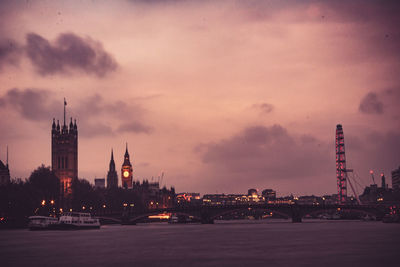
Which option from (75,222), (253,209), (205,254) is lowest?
(205,254)

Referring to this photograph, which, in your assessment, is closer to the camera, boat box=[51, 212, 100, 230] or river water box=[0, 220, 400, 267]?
river water box=[0, 220, 400, 267]

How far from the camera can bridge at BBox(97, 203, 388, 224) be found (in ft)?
548

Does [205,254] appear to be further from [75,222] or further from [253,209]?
[253,209]

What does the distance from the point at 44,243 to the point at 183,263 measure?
33548 millimetres

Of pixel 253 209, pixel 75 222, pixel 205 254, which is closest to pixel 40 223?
pixel 75 222

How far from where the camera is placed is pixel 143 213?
18125 cm

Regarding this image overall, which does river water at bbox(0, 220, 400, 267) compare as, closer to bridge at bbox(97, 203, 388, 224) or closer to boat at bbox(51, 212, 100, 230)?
boat at bbox(51, 212, 100, 230)

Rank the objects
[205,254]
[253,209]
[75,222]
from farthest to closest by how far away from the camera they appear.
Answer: [253,209], [75,222], [205,254]

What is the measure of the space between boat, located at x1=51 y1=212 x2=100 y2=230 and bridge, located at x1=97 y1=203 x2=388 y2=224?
27911 millimetres

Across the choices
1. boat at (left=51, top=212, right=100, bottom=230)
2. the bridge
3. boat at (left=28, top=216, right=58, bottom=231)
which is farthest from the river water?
the bridge

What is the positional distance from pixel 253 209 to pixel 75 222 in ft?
164

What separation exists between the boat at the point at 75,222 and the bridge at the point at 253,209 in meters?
27.9

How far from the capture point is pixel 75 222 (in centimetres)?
13988

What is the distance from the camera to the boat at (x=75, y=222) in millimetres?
137000
